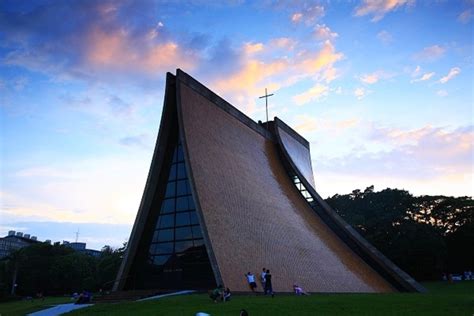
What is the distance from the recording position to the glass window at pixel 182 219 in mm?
17953

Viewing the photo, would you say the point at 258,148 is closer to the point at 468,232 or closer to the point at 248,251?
the point at 248,251

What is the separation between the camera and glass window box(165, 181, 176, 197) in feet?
61.9

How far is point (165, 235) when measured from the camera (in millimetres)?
18281

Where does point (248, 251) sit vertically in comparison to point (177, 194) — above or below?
below

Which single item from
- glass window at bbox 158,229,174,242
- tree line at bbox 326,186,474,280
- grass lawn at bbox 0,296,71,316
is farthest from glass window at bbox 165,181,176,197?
tree line at bbox 326,186,474,280

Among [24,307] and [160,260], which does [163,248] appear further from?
[24,307]

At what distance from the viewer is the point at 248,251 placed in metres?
16.7

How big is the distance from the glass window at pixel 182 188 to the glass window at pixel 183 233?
5.30ft

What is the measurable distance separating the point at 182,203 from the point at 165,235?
1589mm

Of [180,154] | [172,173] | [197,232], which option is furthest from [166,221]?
[180,154]

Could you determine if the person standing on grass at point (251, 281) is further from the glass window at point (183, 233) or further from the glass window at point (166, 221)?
the glass window at point (166, 221)

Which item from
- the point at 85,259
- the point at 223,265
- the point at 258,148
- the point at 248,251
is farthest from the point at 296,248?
the point at 85,259

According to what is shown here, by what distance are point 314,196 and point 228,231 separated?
10.1m

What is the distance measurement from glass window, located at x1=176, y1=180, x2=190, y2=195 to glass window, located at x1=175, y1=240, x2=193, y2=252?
7.20 ft
